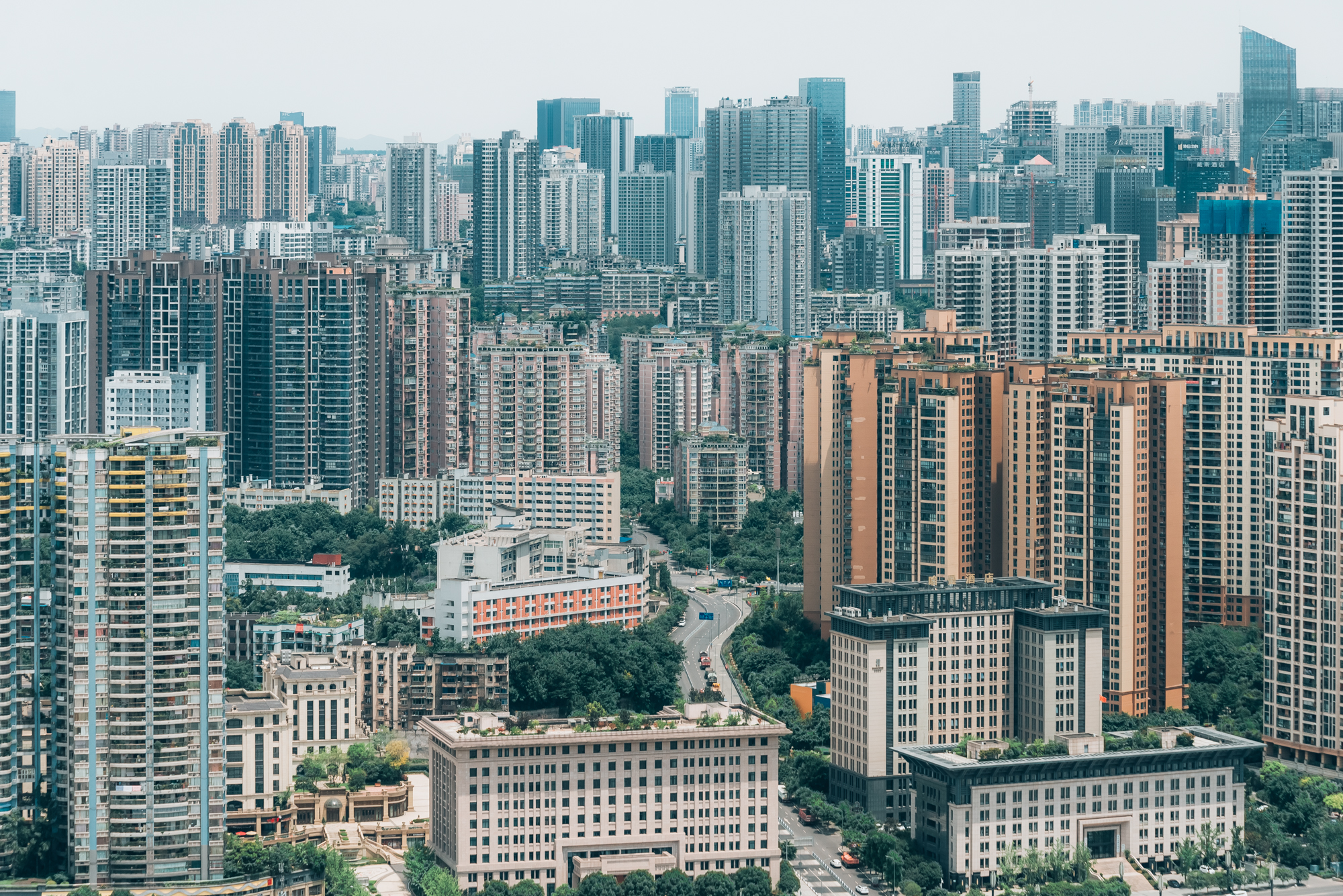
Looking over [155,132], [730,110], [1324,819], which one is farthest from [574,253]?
[1324,819]

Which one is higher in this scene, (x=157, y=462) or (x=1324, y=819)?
(x=157, y=462)

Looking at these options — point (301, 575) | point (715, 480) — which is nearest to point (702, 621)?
point (301, 575)

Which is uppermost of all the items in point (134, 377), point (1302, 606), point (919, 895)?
point (134, 377)

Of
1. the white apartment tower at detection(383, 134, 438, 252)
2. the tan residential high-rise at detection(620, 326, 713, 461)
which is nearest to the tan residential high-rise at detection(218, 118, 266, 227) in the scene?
the white apartment tower at detection(383, 134, 438, 252)

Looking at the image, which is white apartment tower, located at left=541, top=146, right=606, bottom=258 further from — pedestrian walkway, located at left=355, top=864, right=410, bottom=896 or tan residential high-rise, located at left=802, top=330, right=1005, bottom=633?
pedestrian walkway, located at left=355, top=864, right=410, bottom=896

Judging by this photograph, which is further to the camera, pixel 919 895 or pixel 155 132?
pixel 155 132

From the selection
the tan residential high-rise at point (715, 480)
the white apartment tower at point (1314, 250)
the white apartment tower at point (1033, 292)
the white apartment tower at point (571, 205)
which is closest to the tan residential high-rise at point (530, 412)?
the tan residential high-rise at point (715, 480)

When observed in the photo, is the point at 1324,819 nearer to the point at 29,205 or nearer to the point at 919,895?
the point at 919,895
